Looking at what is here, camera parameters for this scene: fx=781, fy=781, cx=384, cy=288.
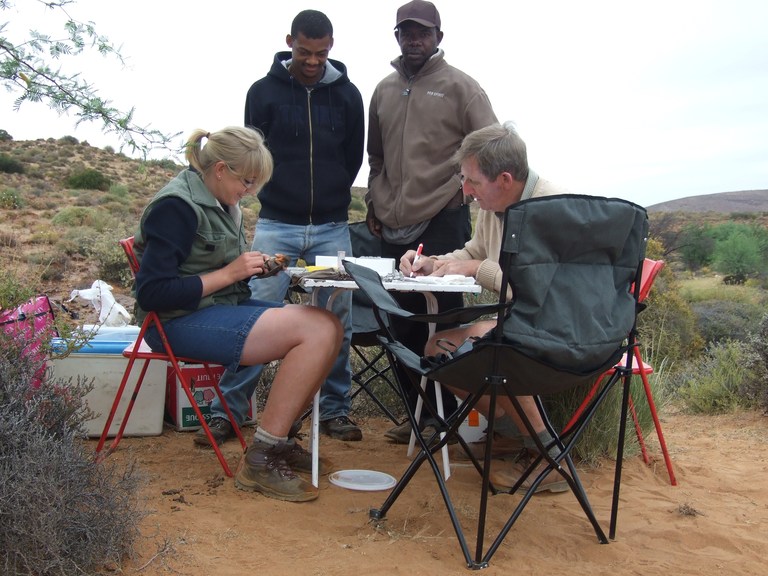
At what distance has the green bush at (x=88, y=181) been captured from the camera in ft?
78.6

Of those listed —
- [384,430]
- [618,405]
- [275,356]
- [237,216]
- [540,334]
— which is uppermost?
[237,216]

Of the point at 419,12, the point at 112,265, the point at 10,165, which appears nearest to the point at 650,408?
the point at 419,12

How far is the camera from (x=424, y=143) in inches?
154

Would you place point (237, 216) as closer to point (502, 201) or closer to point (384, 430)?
point (502, 201)

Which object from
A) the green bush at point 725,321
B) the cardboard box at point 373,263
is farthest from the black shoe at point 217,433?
the green bush at point 725,321

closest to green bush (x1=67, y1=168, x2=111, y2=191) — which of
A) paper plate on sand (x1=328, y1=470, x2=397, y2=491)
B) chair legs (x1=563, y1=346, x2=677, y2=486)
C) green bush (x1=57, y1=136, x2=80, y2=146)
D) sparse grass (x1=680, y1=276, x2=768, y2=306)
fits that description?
green bush (x1=57, y1=136, x2=80, y2=146)

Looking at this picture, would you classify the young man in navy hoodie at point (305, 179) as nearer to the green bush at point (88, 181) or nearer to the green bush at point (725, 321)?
the green bush at point (725, 321)

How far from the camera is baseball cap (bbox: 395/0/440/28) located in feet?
12.7

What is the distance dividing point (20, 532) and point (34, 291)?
1686 mm

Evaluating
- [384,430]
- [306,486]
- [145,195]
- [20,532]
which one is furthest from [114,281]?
[145,195]

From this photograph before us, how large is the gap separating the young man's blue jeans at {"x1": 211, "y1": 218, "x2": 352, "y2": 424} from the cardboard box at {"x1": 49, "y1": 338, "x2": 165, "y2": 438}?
1.01 feet

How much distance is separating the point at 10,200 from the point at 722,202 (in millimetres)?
37364

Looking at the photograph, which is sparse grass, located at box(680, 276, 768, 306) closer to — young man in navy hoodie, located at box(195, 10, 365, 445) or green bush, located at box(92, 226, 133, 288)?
green bush, located at box(92, 226, 133, 288)

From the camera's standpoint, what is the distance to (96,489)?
2279 millimetres
